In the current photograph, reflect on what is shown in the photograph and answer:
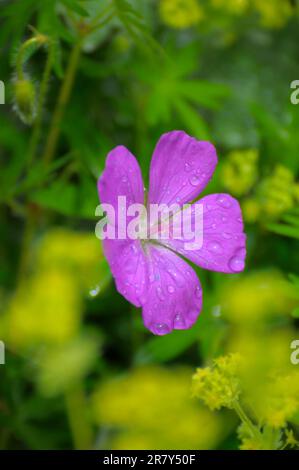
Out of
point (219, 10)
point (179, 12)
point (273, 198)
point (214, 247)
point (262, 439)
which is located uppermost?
point (219, 10)

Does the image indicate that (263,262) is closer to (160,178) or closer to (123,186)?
(160,178)

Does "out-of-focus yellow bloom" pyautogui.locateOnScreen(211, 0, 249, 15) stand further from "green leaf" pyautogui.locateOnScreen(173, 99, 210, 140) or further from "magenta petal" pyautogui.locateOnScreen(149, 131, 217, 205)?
"magenta petal" pyautogui.locateOnScreen(149, 131, 217, 205)

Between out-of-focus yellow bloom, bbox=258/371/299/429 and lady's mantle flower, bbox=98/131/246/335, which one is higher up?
lady's mantle flower, bbox=98/131/246/335

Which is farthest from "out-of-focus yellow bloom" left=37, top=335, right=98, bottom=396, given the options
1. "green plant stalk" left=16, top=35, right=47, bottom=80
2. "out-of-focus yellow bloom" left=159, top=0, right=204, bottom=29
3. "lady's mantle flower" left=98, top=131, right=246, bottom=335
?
"out-of-focus yellow bloom" left=159, top=0, right=204, bottom=29

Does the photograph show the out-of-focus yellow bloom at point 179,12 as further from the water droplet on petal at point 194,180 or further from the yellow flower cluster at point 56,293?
the water droplet on petal at point 194,180

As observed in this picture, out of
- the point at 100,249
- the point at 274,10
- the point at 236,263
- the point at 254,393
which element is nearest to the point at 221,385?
the point at 254,393

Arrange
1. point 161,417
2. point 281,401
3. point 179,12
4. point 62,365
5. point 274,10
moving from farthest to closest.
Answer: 1. point 274,10
2. point 179,12
3. point 62,365
4. point 161,417
5. point 281,401

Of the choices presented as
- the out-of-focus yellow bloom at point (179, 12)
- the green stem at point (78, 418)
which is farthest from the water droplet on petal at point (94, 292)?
the out-of-focus yellow bloom at point (179, 12)

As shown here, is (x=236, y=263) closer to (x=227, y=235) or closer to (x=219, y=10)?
(x=227, y=235)
